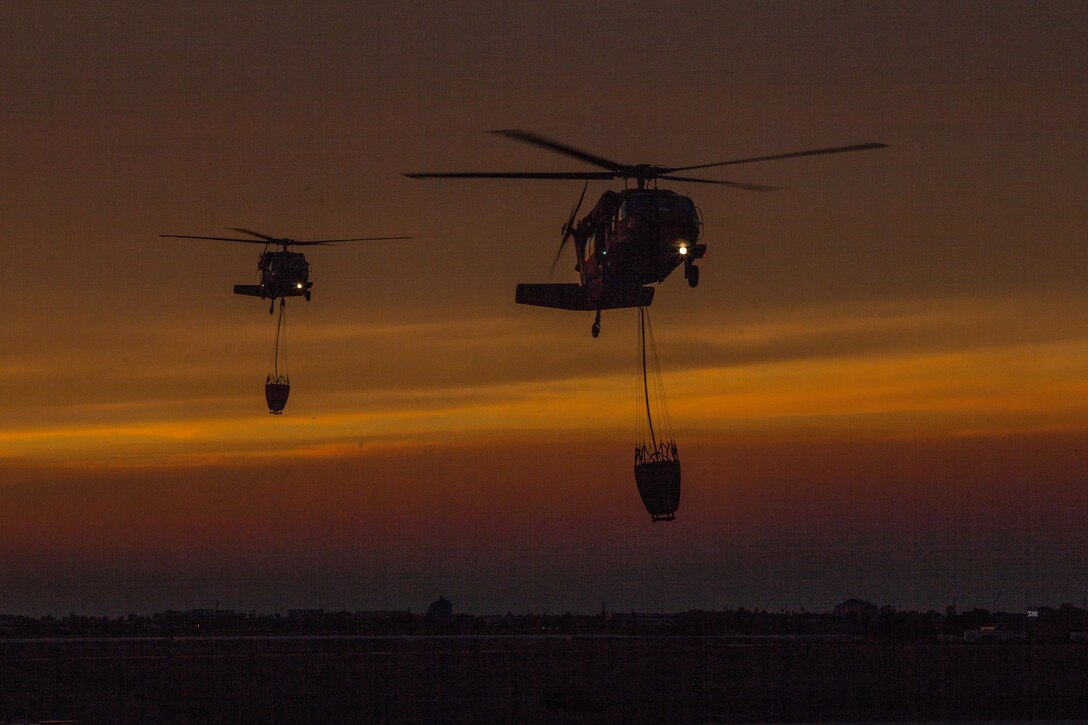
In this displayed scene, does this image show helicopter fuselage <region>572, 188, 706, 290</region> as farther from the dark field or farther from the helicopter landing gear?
the dark field

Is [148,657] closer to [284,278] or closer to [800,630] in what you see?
[284,278]

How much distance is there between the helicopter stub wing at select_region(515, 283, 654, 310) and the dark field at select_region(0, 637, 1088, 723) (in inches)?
537

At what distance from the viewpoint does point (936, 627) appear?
13438cm

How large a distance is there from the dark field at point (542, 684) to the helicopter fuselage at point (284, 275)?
1942 centimetres

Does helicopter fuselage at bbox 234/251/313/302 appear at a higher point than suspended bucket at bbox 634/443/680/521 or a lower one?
higher

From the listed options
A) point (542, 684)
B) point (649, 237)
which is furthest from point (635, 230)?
point (542, 684)

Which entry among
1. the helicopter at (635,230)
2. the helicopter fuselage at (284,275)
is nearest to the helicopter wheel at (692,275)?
the helicopter at (635,230)

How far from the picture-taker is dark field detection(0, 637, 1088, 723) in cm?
4469

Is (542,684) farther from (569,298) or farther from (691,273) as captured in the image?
(691,273)

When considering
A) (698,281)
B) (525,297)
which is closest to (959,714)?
(698,281)

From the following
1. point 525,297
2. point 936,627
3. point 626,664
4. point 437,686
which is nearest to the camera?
point 525,297

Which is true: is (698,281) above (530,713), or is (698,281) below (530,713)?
above

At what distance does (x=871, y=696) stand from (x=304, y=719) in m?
21.9

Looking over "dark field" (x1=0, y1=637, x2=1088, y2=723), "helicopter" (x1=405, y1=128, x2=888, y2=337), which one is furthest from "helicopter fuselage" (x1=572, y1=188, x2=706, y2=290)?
"dark field" (x1=0, y1=637, x2=1088, y2=723)
